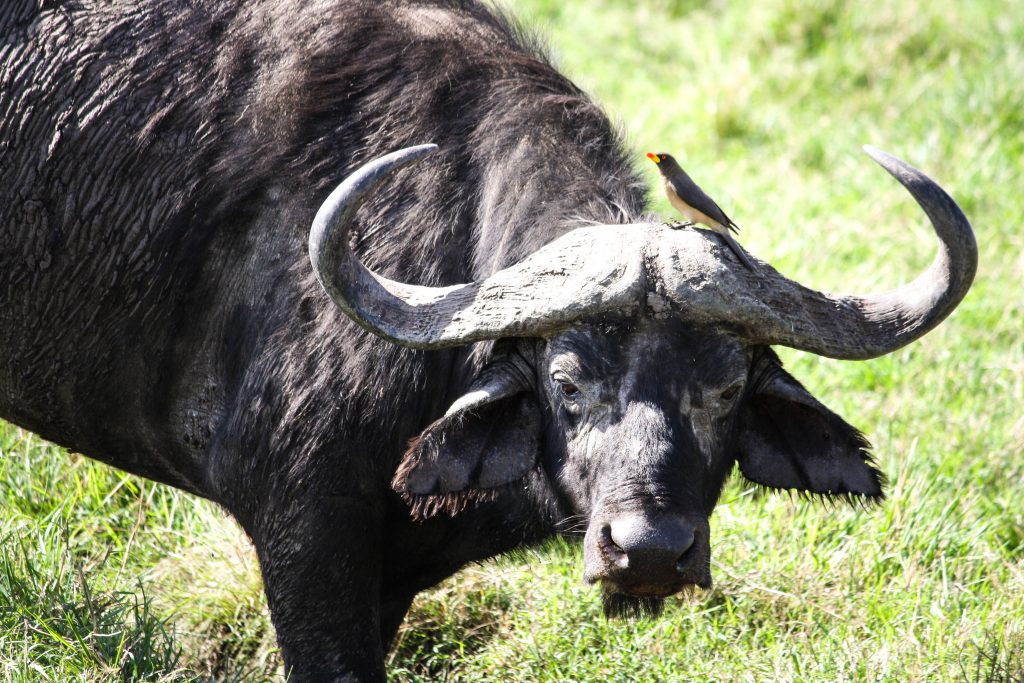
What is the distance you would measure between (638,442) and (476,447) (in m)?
0.62

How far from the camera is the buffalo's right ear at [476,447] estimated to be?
462 centimetres

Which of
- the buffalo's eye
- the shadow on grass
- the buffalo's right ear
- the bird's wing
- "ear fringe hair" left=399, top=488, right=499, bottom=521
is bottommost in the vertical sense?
the shadow on grass

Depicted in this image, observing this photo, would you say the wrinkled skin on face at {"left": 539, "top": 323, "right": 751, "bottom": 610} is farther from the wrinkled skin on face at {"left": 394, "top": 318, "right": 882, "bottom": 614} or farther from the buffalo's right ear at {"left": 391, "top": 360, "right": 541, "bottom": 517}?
the buffalo's right ear at {"left": 391, "top": 360, "right": 541, "bottom": 517}

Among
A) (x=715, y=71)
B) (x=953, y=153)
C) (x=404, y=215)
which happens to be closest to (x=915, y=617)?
(x=404, y=215)

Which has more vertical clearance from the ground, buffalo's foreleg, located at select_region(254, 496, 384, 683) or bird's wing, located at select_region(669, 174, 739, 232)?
bird's wing, located at select_region(669, 174, 739, 232)

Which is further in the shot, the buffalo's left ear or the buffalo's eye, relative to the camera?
the buffalo's left ear

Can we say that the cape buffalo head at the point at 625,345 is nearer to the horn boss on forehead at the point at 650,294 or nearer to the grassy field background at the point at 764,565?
the horn boss on forehead at the point at 650,294

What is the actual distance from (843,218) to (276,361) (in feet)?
18.9

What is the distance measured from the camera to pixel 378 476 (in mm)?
4875

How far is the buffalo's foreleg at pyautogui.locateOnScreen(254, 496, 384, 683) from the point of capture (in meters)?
4.86

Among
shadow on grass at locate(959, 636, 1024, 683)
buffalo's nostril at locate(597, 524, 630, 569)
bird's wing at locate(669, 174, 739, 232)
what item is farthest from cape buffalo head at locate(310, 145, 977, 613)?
shadow on grass at locate(959, 636, 1024, 683)

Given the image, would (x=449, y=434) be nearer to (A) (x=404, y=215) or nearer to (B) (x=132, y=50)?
(A) (x=404, y=215)

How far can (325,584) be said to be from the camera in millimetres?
4891

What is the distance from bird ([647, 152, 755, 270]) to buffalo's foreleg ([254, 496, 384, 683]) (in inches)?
58.9
